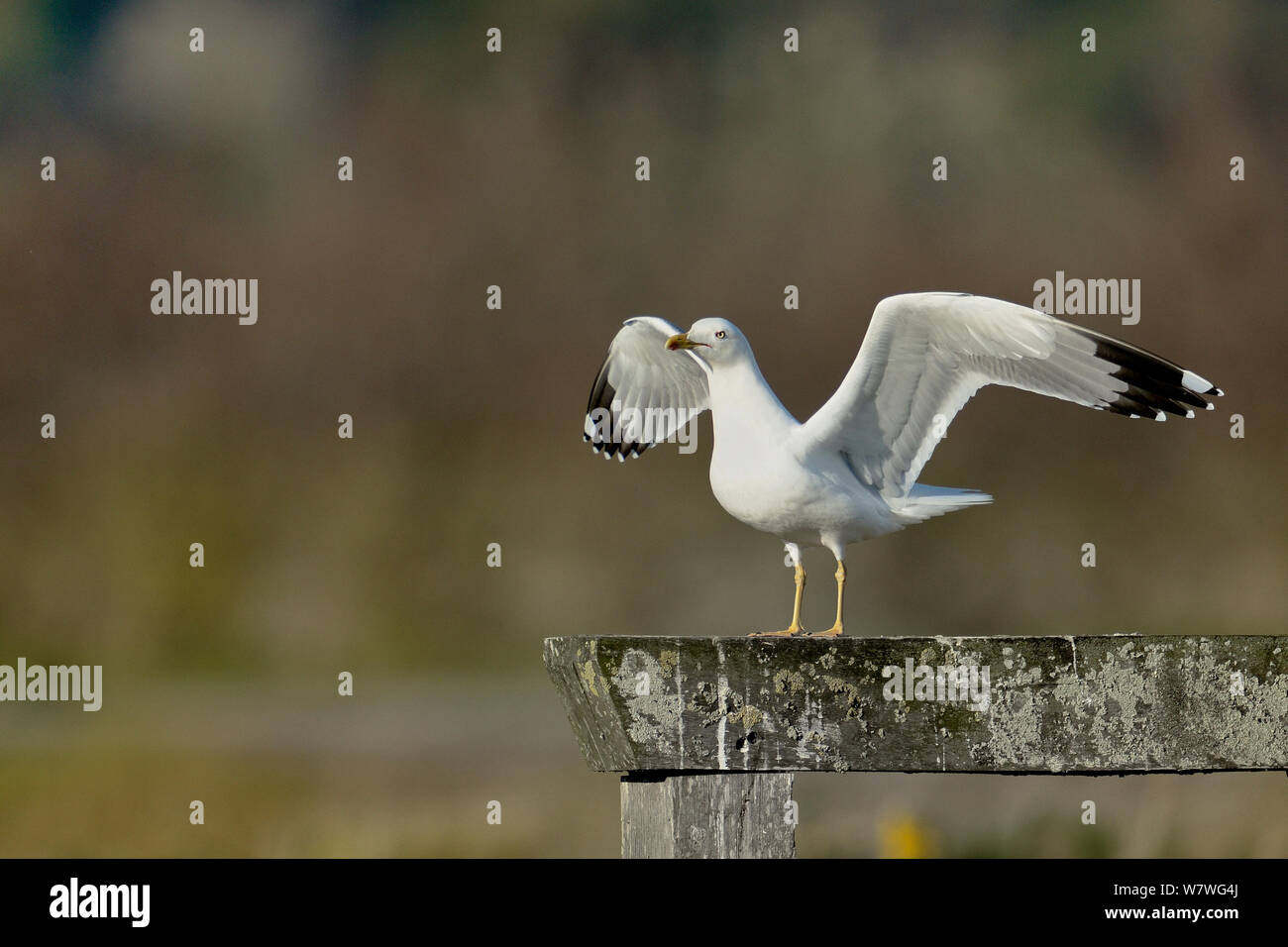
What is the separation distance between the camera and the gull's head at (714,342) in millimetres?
3539

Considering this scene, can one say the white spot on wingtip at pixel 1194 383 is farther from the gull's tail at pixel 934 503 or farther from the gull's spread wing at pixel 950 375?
the gull's tail at pixel 934 503

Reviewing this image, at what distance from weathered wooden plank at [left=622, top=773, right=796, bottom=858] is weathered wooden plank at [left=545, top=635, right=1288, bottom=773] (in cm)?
4

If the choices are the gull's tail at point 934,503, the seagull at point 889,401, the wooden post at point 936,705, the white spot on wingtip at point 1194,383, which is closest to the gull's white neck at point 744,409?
the seagull at point 889,401

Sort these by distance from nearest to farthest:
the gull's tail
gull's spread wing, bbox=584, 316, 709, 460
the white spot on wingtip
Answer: the white spot on wingtip < the gull's tail < gull's spread wing, bbox=584, 316, 709, 460

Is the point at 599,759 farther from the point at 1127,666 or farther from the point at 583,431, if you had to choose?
the point at 583,431

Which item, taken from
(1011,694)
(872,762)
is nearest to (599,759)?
(872,762)

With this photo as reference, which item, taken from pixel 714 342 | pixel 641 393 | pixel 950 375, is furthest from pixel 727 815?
pixel 641 393

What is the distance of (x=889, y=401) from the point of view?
3.64 metres

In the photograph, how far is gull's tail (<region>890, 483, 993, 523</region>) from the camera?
11.9ft

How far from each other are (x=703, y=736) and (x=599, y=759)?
0.23 meters

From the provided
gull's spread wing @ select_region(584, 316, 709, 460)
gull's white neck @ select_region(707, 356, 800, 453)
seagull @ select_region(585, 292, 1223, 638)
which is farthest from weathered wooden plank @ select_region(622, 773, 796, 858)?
gull's spread wing @ select_region(584, 316, 709, 460)

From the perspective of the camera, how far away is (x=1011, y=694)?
2.23 meters

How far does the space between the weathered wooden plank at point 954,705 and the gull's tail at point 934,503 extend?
54.9 inches

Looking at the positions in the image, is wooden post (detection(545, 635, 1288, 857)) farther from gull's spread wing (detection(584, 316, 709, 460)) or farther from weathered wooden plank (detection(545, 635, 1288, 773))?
gull's spread wing (detection(584, 316, 709, 460))
